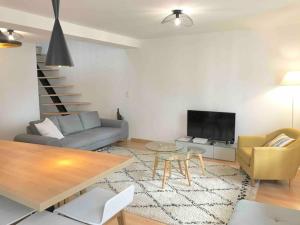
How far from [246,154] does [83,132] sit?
3.10 m

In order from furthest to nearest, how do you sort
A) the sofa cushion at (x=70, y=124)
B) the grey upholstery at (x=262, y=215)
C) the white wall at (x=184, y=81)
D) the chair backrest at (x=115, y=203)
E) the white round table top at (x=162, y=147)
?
the sofa cushion at (x=70, y=124), the white wall at (x=184, y=81), the white round table top at (x=162, y=147), the grey upholstery at (x=262, y=215), the chair backrest at (x=115, y=203)

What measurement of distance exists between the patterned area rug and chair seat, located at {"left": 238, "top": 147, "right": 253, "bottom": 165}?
29 centimetres

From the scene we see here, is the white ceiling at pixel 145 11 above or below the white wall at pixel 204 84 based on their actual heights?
above

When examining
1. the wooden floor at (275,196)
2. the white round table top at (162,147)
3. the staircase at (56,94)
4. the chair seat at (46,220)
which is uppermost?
the staircase at (56,94)

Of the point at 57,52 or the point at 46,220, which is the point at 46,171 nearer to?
the point at 46,220

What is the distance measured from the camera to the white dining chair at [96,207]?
5.33 feet

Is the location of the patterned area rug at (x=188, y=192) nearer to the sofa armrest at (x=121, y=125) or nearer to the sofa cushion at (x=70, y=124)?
the sofa armrest at (x=121, y=125)

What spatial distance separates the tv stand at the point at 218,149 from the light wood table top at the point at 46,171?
2.77 meters

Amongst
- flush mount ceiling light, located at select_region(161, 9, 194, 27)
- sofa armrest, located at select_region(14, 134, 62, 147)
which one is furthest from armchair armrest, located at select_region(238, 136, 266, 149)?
sofa armrest, located at select_region(14, 134, 62, 147)

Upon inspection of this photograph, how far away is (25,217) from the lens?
171 centimetres

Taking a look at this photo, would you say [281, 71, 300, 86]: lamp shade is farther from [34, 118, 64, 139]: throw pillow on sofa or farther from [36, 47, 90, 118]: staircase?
[36, 47, 90, 118]: staircase

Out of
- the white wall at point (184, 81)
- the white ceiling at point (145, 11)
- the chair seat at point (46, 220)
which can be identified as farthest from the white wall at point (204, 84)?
the chair seat at point (46, 220)

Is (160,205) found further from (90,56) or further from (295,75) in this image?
(90,56)

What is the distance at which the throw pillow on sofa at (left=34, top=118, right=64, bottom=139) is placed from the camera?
14.0 ft
